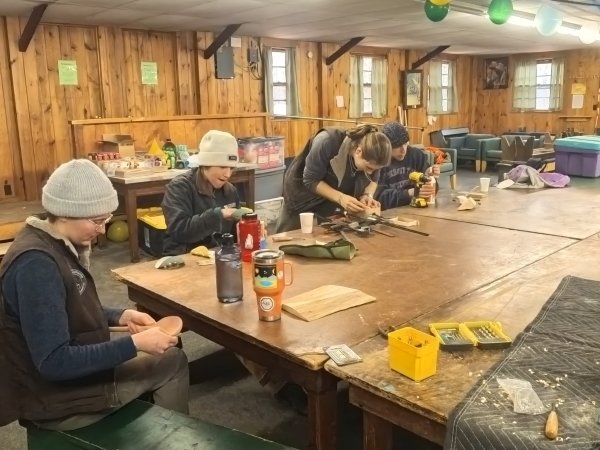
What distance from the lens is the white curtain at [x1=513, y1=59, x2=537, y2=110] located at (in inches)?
450

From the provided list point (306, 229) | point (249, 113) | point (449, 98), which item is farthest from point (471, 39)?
point (306, 229)

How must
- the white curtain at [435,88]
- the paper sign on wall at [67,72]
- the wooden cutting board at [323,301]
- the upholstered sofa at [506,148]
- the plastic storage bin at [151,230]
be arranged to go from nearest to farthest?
1. the wooden cutting board at [323,301]
2. the plastic storage bin at [151,230]
3. the paper sign on wall at [67,72]
4. the upholstered sofa at [506,148]
5. the white curtain at [435,88]

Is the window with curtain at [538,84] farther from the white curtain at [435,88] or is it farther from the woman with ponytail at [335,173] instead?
the woman with ponytail at [335,173]

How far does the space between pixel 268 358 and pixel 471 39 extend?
8160 mm

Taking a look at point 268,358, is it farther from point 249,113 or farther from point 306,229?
point 249,113

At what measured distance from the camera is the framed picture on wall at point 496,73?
1171 centimetres

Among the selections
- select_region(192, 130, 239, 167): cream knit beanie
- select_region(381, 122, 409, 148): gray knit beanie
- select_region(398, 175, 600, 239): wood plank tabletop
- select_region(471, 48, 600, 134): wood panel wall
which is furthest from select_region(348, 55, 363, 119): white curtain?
select_region(192, 130, 239, 167): cream knit beanie

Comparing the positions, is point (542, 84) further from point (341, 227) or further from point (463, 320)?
point (463, 320)

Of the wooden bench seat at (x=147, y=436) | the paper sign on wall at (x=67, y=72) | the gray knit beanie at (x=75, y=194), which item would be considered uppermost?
the paper sign on wall at (x=67, y=72)

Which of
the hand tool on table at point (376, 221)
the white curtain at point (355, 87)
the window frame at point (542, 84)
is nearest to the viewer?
the hand tool on table at point (376, 221)

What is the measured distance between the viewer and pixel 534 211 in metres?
3.61

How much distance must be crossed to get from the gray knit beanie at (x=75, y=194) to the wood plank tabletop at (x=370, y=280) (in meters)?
0.50

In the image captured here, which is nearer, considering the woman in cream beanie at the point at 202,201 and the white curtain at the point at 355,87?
the woman in cream beanie at the point at 202,201

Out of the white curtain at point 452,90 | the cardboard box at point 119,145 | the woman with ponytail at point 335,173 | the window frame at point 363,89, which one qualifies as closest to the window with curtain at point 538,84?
the white curtain at point 452,90
